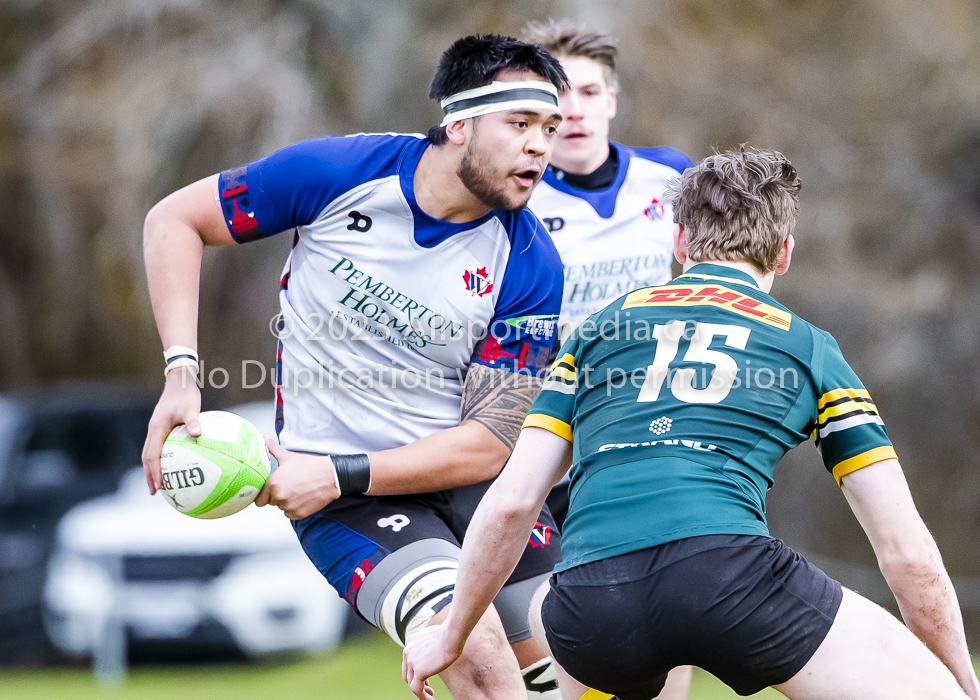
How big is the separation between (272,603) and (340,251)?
485 centimetres

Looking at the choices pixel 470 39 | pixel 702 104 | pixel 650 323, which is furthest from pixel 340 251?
pixel 702 104

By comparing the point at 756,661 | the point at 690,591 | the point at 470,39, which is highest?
the point at 470,39

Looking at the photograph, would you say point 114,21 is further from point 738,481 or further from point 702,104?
point 738,481

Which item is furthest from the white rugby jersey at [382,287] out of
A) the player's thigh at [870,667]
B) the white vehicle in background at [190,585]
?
the white vehicle in background at [190,585]

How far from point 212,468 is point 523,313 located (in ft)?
3.56

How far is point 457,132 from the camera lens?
11.4 feet

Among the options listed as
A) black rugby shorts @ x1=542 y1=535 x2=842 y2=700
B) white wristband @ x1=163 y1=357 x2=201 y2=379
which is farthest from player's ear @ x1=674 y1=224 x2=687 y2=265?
white wristband @ x1=163 y1=357 x2=201 y2=379

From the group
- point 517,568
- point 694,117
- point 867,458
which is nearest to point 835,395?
point 867,458

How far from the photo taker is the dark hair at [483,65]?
346 centimetres

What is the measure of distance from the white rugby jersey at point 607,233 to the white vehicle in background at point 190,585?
170 inches

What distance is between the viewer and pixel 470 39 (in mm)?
3594

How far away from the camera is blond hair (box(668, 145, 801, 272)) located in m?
2.68

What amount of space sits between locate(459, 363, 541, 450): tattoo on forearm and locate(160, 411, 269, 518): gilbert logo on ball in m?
0.70

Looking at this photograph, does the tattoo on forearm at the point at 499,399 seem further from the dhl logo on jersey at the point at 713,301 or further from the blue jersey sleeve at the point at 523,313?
the dhl logo on jersey at the point at 713,301
